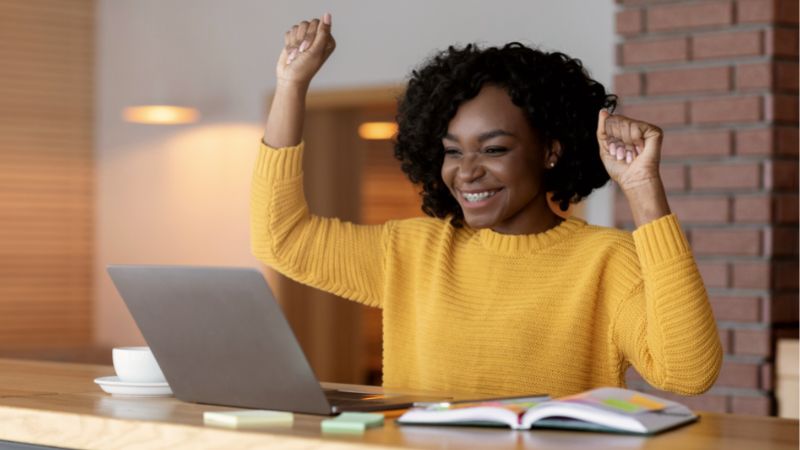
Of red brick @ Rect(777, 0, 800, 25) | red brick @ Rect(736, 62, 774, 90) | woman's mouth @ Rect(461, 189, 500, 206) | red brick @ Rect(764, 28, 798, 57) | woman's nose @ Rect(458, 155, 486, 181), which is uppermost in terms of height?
red brick @ Rect(777, 0, 800, 25)

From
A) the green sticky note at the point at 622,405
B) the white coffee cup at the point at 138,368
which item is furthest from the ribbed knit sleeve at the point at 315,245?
the green sticky note at the point at 622,405

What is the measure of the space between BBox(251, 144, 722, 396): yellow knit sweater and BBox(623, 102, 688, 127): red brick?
1888mm

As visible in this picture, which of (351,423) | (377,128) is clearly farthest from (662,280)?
(377,128)

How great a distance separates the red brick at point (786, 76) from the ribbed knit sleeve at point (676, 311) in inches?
87.9

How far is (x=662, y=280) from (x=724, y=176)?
2.28m

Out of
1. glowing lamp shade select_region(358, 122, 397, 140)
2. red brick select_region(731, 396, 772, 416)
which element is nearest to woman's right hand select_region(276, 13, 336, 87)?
red brick select_region(731, 396, 772, 416)

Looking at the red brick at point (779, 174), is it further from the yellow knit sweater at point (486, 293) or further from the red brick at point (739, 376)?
the yellow knit sweater at point (486, 293)

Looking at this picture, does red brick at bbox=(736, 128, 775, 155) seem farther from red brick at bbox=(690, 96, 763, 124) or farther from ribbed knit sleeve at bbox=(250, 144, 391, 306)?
ribbed knit sleeve at bbox=(250, 144, 391, 306)

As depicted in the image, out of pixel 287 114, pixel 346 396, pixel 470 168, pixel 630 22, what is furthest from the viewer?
pixel 630 22

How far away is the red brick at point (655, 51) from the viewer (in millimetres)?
4377

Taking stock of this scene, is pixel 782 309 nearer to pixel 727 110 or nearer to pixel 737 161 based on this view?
pixel 737 161

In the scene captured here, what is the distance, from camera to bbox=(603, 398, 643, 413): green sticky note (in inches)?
66.2

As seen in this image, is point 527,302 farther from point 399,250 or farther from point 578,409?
point 578,409

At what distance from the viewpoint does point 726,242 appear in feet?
14.0
